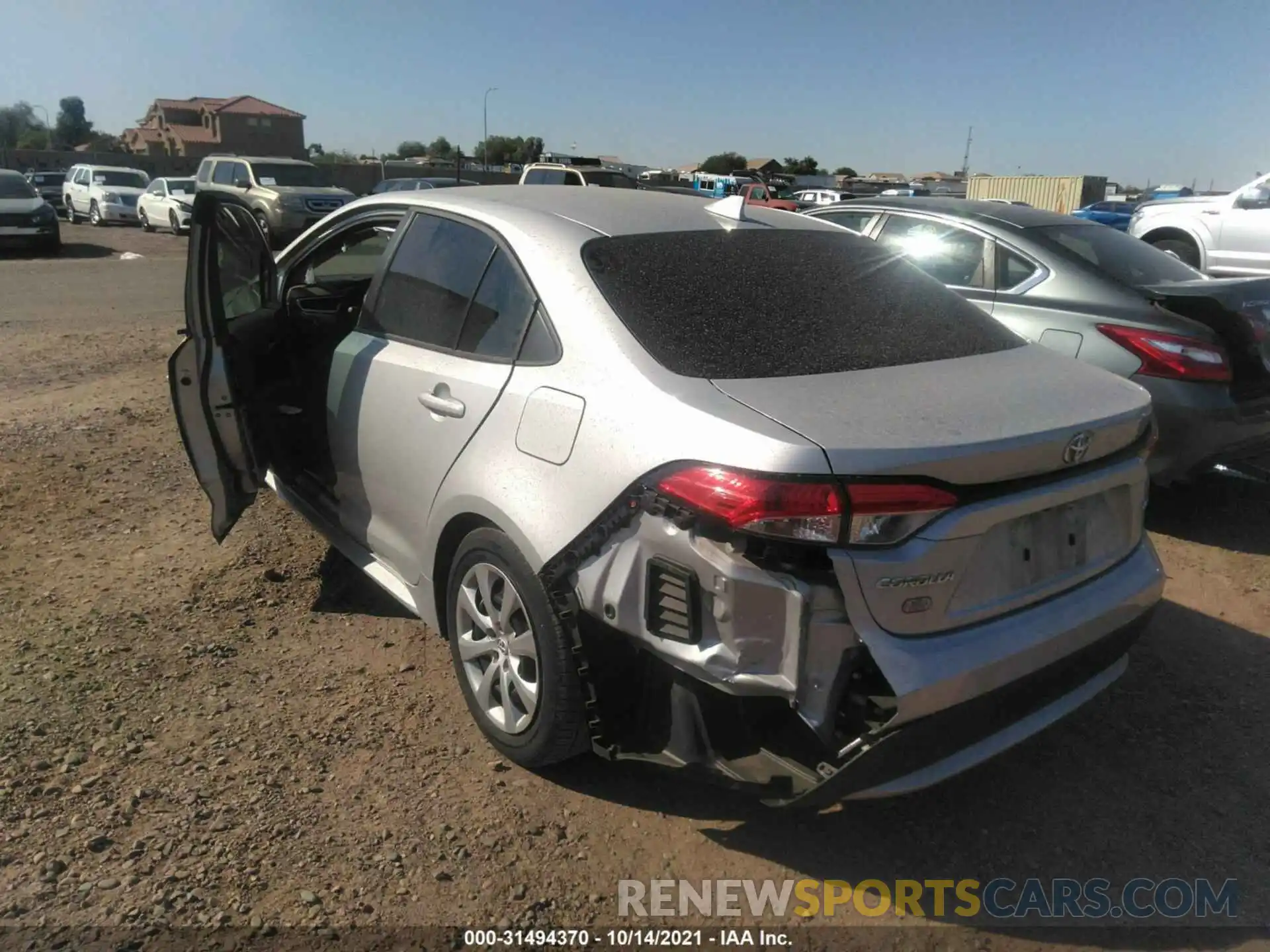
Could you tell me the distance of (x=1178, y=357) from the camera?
4.61 metres

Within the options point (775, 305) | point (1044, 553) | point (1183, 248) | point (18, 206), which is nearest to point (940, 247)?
point (775, 305)

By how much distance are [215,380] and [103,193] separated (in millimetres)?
28108

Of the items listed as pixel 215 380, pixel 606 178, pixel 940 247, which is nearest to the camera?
pixel 215 380

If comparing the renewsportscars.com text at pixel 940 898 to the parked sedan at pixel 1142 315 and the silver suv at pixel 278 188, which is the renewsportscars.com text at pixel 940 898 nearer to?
the parked sedan at pixel 1142 315

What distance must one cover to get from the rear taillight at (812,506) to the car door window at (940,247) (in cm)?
356

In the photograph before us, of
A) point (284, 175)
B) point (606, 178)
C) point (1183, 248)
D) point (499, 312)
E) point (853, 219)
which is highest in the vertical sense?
point (606, 178)

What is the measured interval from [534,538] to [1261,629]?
3328 millimetres

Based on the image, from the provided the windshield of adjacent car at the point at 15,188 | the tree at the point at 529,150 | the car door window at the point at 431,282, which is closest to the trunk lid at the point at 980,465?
the car door window at the point at 431,282

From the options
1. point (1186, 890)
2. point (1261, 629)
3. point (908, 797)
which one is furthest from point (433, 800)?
point (1261, 629)

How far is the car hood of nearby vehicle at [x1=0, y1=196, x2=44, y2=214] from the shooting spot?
17.9 m

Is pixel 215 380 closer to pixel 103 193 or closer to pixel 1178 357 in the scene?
pixel 1178 357

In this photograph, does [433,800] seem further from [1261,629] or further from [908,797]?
[1261,629]

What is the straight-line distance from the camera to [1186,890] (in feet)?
8.41

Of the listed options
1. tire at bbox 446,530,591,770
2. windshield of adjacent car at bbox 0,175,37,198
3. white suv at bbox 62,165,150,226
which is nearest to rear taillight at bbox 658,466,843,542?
tire at bbox 446,530,591,770
